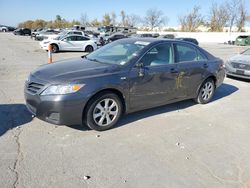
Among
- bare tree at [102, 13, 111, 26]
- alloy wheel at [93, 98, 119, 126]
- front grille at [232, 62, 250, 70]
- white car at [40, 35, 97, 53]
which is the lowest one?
alloy wheel at [93, 98, 119, 126]

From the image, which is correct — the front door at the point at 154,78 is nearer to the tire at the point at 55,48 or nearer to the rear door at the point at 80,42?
the tire at the point at 55,48

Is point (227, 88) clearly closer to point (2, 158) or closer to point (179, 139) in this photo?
point (179, 139)

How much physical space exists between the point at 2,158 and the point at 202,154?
2.79m

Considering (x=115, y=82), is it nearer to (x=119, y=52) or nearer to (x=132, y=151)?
(x=119, y=52)

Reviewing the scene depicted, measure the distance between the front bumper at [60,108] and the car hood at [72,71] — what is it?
11.0 inches

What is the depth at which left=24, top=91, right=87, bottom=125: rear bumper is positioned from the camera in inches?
156

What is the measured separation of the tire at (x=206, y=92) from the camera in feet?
20.4

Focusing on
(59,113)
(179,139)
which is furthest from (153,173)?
(59,113)

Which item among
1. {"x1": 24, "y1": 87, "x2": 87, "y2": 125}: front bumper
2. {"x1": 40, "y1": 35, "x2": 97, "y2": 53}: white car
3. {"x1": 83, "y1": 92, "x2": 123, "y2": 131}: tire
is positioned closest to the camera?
{"x1": 24, "y1": 87, "x2": 87, "y2": 125}: front bumper

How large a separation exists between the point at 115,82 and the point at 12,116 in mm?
2125

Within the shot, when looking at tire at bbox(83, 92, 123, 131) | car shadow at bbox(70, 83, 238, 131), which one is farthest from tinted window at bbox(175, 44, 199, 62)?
tire at bbox(83, 92, 123, 131)

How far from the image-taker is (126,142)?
13.5ft

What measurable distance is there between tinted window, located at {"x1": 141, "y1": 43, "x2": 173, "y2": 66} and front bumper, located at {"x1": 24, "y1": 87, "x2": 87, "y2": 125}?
152 centimetres

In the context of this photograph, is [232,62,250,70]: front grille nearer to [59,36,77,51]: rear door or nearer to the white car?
the white car
